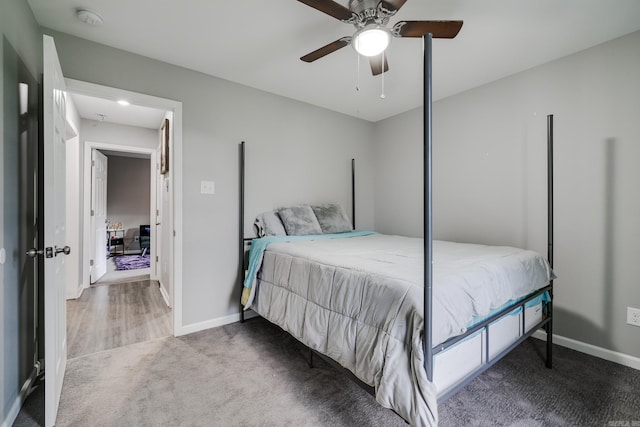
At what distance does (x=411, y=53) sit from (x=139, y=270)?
5.50 metres

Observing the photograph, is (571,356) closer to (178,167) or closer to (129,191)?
(178,167)

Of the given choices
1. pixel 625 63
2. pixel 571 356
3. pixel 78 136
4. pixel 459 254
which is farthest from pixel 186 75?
pixel 571 356

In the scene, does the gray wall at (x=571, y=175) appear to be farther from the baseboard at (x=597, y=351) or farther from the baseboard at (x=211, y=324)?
the baseboard at (x=211, y=324)

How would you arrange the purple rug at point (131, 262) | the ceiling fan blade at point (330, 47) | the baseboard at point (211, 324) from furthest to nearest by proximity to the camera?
the purple rug at point (131, 262), the baseboard at point (211, 324), the ceiling fan blade at point (330, 47)

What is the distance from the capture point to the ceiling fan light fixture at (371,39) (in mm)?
1641

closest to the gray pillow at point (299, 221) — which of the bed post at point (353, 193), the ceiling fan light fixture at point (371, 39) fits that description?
the bed post at point (353, 193)

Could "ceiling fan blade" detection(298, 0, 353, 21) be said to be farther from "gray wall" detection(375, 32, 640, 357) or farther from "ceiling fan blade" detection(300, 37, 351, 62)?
"gray wall" detection(375, 32, 640, 357)

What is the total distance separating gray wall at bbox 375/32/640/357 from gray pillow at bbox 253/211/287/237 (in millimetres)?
1949

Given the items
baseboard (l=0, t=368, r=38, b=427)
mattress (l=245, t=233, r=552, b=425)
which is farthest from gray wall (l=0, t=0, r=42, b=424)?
mattress (l=245, t=233, r=552, b=425)

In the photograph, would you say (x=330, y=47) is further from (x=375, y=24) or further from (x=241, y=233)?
(x=241, y=233)

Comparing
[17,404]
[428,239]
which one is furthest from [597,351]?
[17,404]

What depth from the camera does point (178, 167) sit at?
8.65 ft

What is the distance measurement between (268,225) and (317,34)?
175 cm

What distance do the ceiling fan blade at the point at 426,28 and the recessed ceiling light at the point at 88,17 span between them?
1.96m
